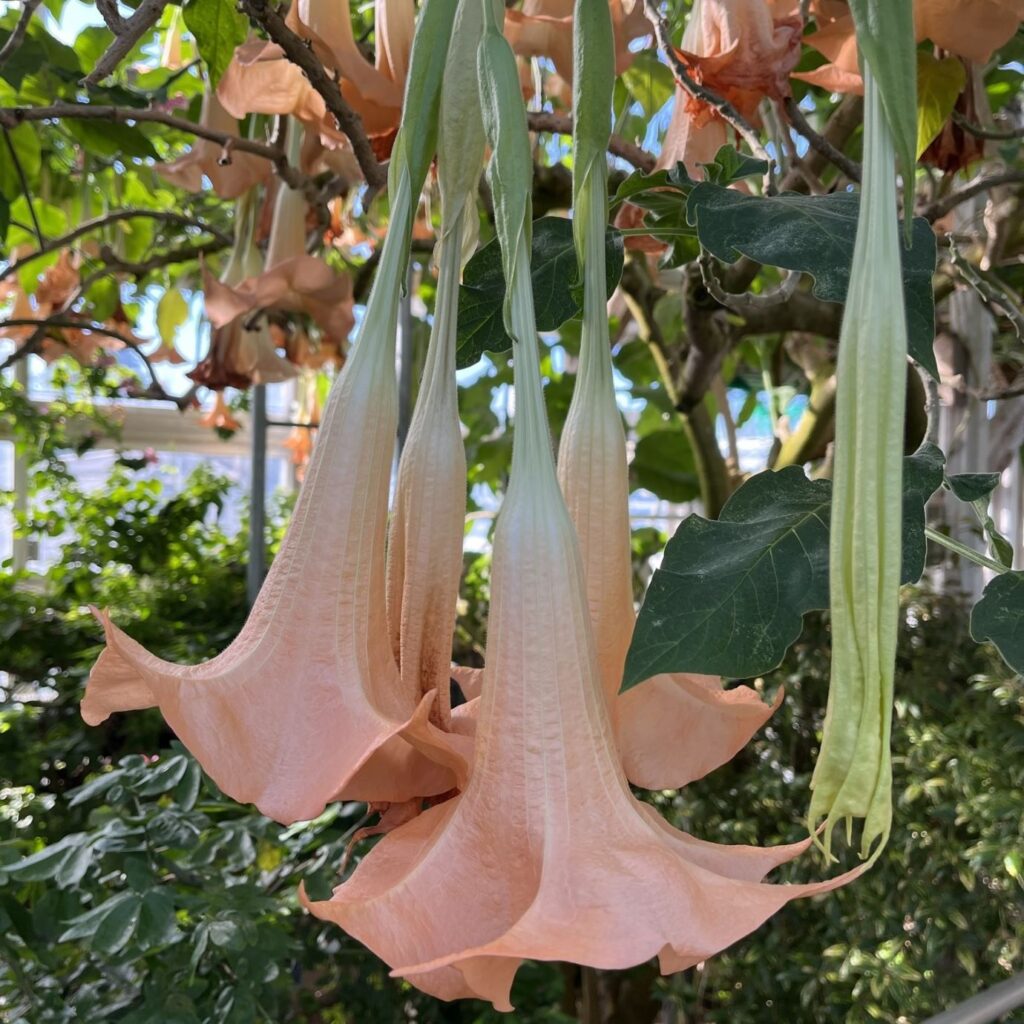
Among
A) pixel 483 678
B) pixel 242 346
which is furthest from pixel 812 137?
pixel 242 346

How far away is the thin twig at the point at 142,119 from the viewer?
0.49m

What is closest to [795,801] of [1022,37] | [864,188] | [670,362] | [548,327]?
[670,362]

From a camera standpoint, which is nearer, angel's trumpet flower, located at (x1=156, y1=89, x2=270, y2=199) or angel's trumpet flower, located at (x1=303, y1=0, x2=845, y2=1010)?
angel's trumpet flower, located at (x1=303, y1=0, x2=845, y2=1010)

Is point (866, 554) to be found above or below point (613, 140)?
below

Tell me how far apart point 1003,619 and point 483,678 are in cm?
14

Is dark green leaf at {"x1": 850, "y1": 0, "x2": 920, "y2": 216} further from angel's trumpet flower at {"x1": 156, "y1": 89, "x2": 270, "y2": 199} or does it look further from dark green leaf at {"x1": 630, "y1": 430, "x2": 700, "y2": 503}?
dark green leaf at {"x1": 630, "y1": 430, "x2": 700, "y2": 503}

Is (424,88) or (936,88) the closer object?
(424,88)

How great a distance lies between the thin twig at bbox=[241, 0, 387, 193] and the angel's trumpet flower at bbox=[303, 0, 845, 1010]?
0.21 m

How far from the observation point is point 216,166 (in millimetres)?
729

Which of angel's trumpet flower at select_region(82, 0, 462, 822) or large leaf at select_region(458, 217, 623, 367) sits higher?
large leaf at select_region(458, 217, 623, 367)

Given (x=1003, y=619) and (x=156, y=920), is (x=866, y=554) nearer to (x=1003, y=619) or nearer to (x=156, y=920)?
(x=1003, y=619)

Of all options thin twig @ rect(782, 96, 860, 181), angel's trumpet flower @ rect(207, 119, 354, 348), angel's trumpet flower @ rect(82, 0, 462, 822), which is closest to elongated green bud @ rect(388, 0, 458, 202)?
angel's trumpet flower @ rect(82, 0, 462, 822)

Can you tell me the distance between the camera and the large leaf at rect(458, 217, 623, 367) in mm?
273

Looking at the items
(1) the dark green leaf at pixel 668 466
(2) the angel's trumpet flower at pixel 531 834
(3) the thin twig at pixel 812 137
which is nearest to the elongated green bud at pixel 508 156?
(2) the angel's trumpet flower at pixel 531 834
